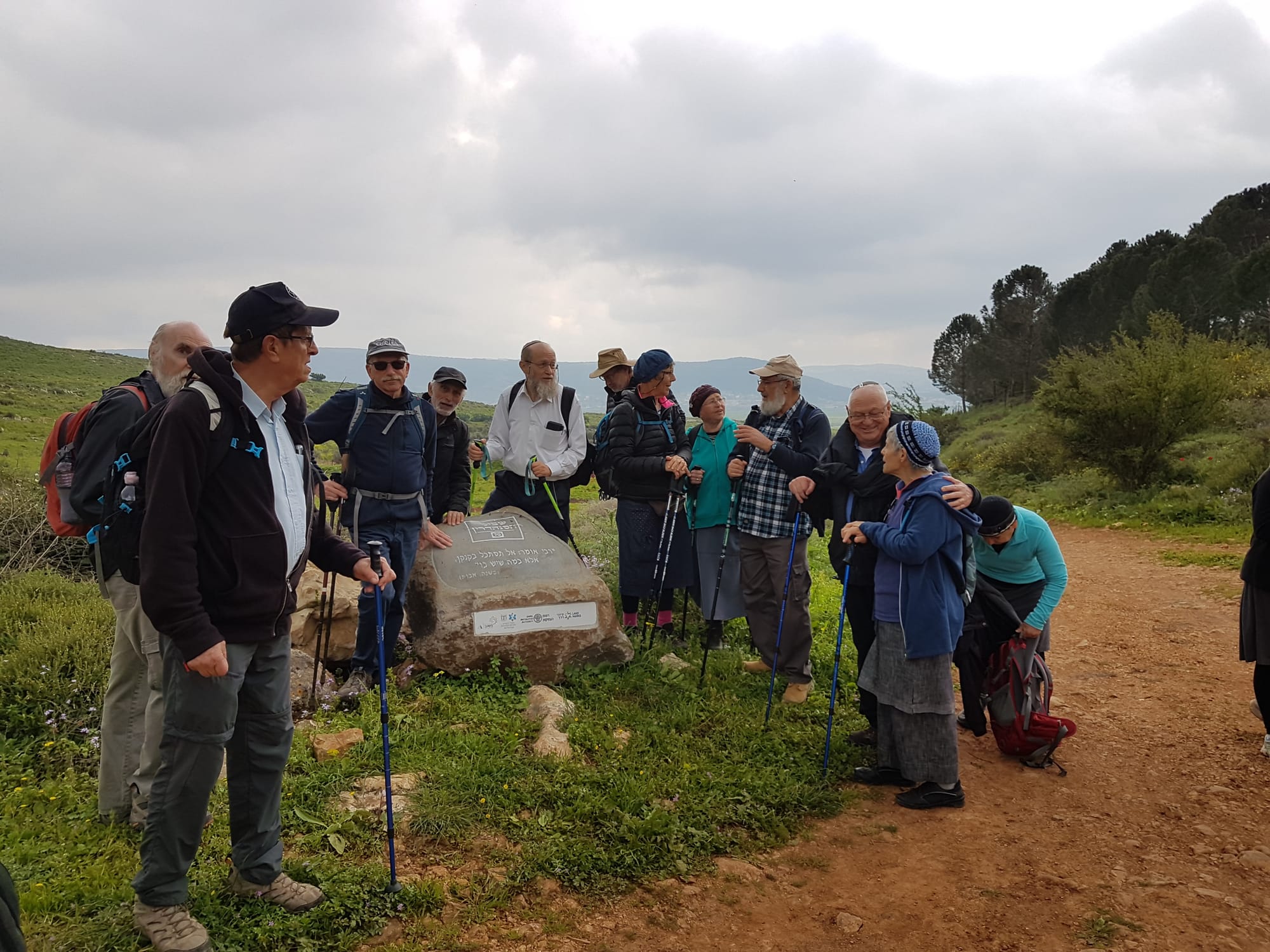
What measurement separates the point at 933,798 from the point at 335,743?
3.63 m

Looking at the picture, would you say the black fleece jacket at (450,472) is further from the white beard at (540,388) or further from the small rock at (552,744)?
the small rock at (552,744)

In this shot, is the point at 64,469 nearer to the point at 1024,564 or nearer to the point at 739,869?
the point at 739,869

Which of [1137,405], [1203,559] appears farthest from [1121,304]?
[1203,559]

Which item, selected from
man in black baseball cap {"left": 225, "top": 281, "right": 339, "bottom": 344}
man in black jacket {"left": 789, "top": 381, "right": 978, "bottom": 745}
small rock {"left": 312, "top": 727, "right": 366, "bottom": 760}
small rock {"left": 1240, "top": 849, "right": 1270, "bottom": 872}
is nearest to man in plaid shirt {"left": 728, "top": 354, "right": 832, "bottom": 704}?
man in black jacket {"left": 789, "top": 381, "right": 978, "bottom": 745}

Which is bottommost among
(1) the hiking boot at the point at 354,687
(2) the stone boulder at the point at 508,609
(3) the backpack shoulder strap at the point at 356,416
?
(1) the hiking boot at the point at 354,687

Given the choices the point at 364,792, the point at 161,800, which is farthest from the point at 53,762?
the point at 161,800

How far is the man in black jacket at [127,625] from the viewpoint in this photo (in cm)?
343

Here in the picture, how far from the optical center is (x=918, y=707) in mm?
4680

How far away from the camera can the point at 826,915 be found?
3713 mm

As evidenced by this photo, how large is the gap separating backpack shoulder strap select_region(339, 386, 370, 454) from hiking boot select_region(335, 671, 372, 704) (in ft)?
5.40

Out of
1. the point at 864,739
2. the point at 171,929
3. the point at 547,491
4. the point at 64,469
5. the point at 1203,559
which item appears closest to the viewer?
the point at 171,929

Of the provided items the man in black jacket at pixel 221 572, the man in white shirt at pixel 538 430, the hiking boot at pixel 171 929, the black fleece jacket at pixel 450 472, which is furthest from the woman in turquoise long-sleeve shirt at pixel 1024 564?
the hiking boot at pixel 171 929

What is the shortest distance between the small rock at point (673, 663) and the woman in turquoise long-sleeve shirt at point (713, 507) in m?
0.42

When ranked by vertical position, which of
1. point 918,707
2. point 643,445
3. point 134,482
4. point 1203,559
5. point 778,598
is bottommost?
point 1203,559
